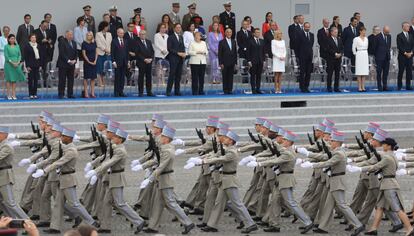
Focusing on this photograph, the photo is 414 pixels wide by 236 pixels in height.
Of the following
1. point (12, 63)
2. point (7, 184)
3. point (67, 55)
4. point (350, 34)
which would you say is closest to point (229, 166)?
point (7, 184)

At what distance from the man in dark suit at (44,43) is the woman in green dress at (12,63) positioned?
76 cm

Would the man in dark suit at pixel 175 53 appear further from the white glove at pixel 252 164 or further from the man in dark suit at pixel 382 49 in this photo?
the white glove at pixel 252 164

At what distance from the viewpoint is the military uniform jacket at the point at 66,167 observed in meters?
18.3

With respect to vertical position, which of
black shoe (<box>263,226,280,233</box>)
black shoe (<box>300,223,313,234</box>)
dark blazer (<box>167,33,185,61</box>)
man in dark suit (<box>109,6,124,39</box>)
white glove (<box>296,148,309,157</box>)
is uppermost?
man in dark suit (<box>109,6,124,39</box>)

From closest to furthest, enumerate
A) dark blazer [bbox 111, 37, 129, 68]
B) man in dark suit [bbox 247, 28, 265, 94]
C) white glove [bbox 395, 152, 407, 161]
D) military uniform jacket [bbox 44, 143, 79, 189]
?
military uniform jacket [bbox 44, 143, 79, 189]
white glove [bbox 395, 152, 407, 161]
dark blazer [bbox 111, 37, 129, 68]
man in dark suit [bbox 247, 28, 265, 94]

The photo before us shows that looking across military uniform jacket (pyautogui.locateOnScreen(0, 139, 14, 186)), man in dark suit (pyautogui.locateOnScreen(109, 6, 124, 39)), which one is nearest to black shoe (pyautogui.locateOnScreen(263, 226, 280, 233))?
military uniform jacket (pyautogui.locateOnScreen(0, 139, 14, 186))

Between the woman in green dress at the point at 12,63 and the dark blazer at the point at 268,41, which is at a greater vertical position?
the dark blazer at the point at 268,41

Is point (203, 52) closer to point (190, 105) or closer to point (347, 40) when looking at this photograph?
point (190, 105)

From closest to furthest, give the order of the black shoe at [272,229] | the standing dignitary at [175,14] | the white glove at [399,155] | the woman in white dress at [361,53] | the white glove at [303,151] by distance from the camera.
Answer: the black shoe at [272,229]
the white glove at [303,151]
the white glove at [399,155]
the woman in white dress at [361,53]
the standing dignitary at [175,14]

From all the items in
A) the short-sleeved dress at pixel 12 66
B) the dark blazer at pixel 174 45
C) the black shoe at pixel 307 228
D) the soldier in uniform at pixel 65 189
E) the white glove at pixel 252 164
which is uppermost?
the dark blazer at pixel 174 45

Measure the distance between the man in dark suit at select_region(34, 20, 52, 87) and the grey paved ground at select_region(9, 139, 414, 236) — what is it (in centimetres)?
238

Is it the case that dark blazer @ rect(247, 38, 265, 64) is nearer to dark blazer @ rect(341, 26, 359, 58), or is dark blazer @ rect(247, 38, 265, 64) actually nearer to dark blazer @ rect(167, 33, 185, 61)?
dark blazer @ rect(167, 33, 185, 61)

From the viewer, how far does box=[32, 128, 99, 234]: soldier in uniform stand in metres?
18.3

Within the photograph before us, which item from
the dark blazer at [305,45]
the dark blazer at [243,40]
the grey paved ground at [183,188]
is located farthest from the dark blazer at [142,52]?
the dark blazer at [305,45]
